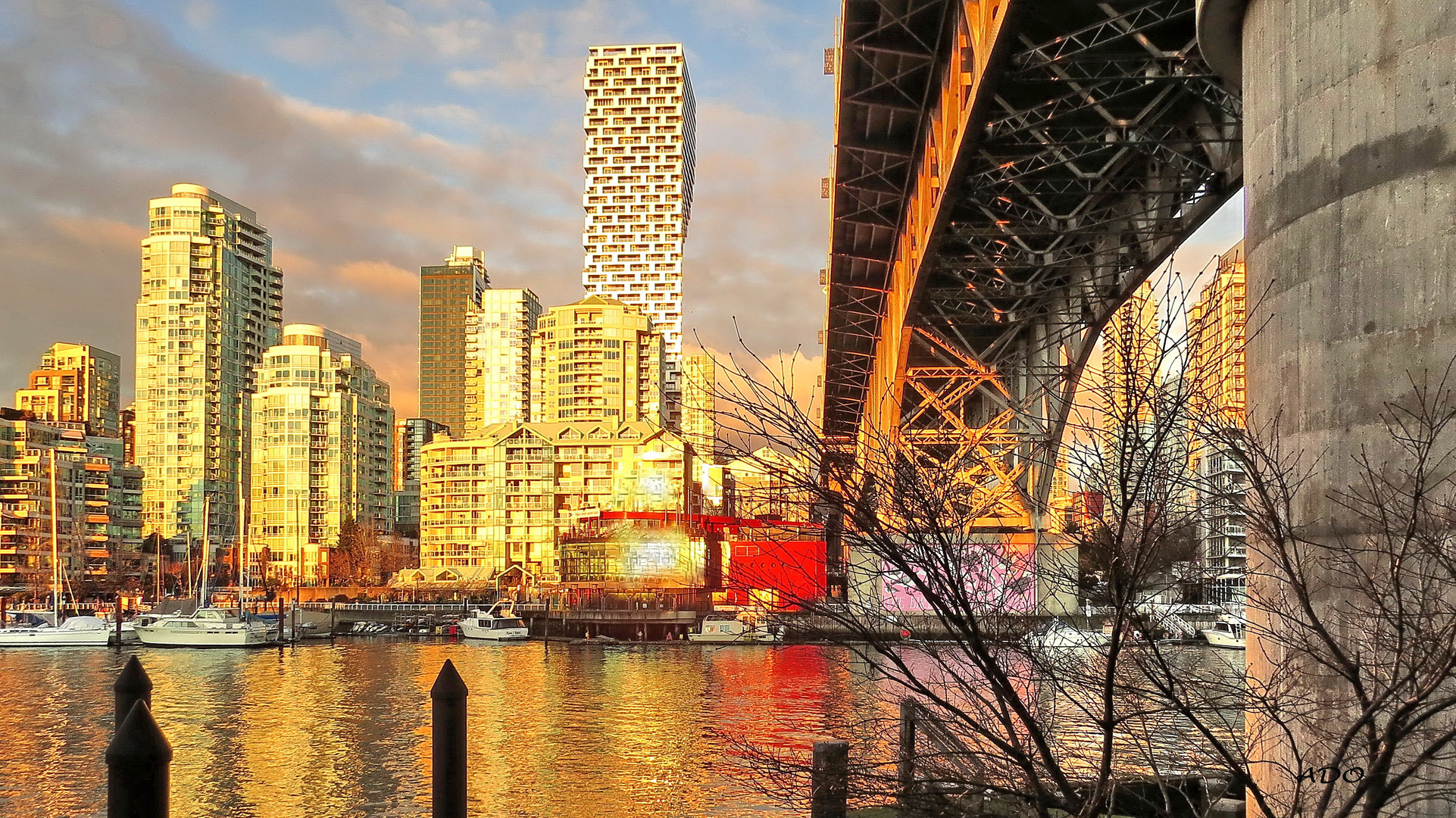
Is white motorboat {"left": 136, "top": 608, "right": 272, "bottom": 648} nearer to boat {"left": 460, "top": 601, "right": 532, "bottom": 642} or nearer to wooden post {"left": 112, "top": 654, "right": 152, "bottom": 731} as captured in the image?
boat {"left": 460, "top": 601, "right": 532, "bottom": 642}

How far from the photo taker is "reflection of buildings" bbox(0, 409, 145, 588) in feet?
438

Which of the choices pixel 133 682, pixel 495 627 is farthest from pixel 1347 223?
pixel 495 627

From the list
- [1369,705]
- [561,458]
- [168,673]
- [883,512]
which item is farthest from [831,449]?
[561,458]

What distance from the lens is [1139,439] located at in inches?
272

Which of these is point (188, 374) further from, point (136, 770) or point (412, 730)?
point (136, 770)

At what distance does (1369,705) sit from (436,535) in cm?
15636

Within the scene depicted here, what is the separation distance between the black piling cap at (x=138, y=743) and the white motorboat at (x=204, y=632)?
7668 cm

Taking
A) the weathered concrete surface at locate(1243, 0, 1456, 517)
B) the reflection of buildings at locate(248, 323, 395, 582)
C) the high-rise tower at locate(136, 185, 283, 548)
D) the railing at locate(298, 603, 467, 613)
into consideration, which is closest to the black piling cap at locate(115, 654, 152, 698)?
the weathered concrete surface at locate(1243, 0, 1456, 517)

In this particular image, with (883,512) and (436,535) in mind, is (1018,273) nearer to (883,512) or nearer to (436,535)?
(883,512)

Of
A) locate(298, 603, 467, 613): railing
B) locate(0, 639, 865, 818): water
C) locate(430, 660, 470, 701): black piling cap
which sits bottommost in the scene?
locate(298, 603, 467, 613): railing

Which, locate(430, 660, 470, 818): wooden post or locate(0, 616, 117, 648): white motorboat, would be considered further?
locate(0, 616, 117, 648): white motorboat

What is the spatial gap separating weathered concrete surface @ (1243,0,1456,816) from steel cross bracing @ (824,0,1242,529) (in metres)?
4.87

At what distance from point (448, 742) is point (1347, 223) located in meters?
8.91

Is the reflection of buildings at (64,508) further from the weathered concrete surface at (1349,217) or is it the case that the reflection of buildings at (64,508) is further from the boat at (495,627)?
the weathered concrete surface at (1349,217)
